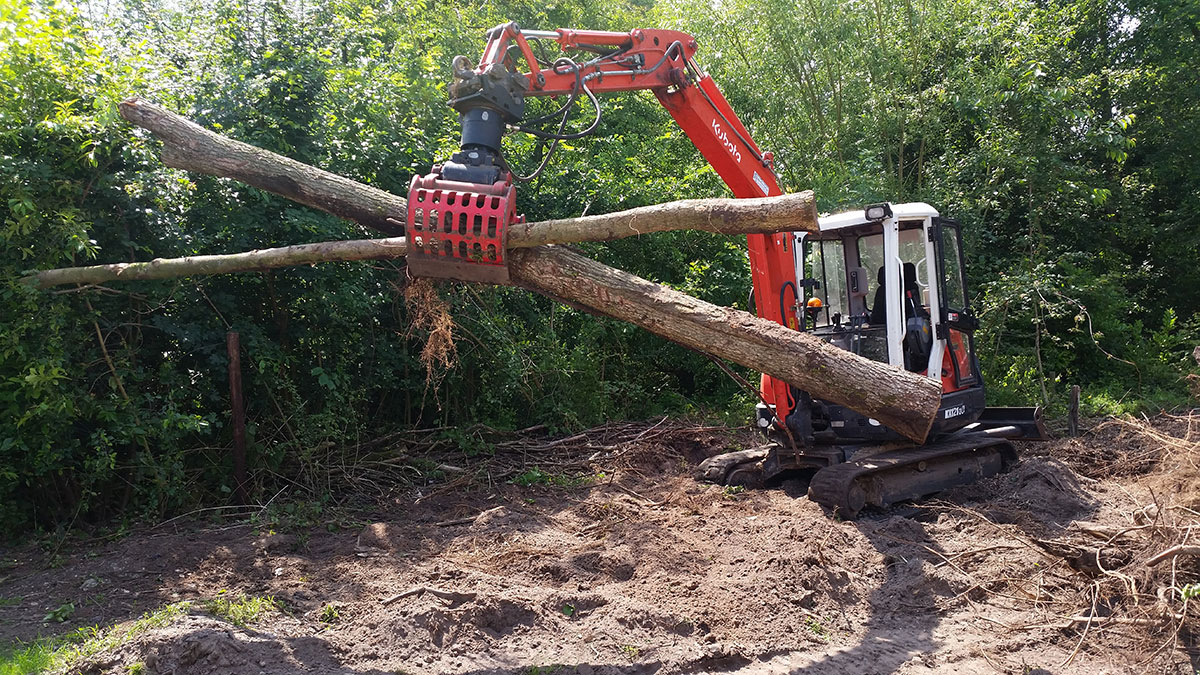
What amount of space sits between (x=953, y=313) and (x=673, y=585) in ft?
12.8

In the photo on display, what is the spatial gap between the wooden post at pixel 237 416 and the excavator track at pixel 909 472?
4563 millimetres

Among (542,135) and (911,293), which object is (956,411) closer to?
(911,293)

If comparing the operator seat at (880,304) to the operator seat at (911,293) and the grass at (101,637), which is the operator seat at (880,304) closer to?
the operator seat at (911,293)

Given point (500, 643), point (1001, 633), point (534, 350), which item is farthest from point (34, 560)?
point (1001, 633)

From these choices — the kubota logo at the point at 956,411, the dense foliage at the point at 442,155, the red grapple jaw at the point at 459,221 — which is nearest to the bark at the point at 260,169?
the dense foliage at the point at 442,155

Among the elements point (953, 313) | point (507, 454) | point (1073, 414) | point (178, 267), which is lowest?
point (1073, 414)

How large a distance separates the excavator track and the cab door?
569 mm

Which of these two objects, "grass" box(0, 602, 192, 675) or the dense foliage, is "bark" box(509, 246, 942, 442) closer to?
the dense foliage

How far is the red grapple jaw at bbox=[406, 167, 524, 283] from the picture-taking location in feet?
15.4

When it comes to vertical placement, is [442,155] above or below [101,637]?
above

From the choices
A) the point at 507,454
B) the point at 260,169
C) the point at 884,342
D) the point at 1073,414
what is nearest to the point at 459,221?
the point at 260,169

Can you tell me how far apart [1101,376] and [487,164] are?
37.6 ft

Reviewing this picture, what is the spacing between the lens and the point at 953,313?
732 cm

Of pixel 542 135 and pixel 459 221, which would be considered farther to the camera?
pixel 542 135
